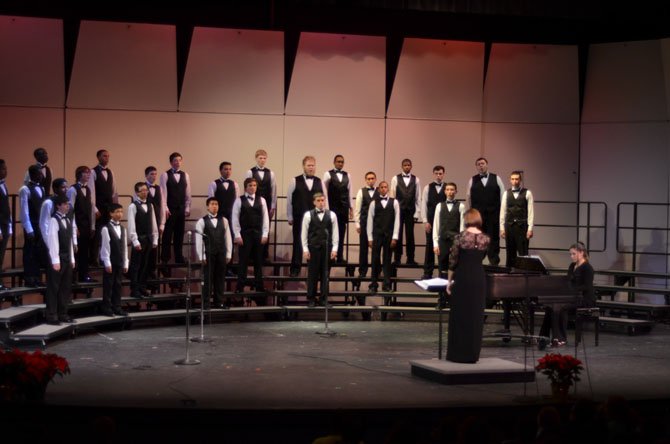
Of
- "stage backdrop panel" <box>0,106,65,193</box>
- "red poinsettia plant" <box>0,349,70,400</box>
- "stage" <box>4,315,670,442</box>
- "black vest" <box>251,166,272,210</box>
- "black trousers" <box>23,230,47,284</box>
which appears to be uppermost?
"stage backdrop panel" <box>0,106,65,193</box>

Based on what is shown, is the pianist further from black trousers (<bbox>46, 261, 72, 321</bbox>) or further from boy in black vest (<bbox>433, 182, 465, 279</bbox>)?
black trousers (<bbox>46, 261, 72, 321</bbox>)

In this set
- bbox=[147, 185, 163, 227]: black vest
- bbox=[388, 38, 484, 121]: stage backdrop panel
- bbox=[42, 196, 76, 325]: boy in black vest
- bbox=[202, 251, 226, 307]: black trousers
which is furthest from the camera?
bbox=[388, 38, 484, 121]: stage backdrop panel

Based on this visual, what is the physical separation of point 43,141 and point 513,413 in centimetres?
895

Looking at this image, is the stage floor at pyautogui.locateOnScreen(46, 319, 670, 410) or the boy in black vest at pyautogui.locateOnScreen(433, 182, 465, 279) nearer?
the stage floor at pyautogui.locateOnScreen(46, 319, 670, 410)

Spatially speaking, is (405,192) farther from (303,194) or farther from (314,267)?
(314,267)

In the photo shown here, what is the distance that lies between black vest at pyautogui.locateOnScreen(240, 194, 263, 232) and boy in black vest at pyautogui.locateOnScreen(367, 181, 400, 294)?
1.57 meters

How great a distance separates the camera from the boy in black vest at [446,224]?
43.0 ft

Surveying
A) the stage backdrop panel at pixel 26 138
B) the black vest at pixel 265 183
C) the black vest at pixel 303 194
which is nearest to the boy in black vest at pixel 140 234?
the black vest at pixel 265 183

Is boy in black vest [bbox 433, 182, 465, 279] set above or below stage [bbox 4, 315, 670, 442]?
above

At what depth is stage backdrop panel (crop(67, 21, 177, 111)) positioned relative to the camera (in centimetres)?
1385

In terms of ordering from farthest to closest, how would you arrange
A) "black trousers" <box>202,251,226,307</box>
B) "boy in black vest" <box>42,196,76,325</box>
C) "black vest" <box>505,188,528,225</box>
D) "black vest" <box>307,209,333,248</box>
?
"black vest" <box>505,188,528,225</box> < "black vest" <box>307,209,333,248</box> < "black trousers" <box>202,251,226,307</box> < "boy in black vest" <box>42,196,76,325</box>

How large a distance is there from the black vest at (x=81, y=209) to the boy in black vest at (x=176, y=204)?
1.26 meters

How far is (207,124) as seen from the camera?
47.0 ft

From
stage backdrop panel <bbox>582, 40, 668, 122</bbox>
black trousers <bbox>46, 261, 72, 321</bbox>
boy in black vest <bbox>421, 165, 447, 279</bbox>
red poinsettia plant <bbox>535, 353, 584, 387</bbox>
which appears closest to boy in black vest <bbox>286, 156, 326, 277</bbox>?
boy in black vest <bbox>421, 165, 447, 279</bbox>
